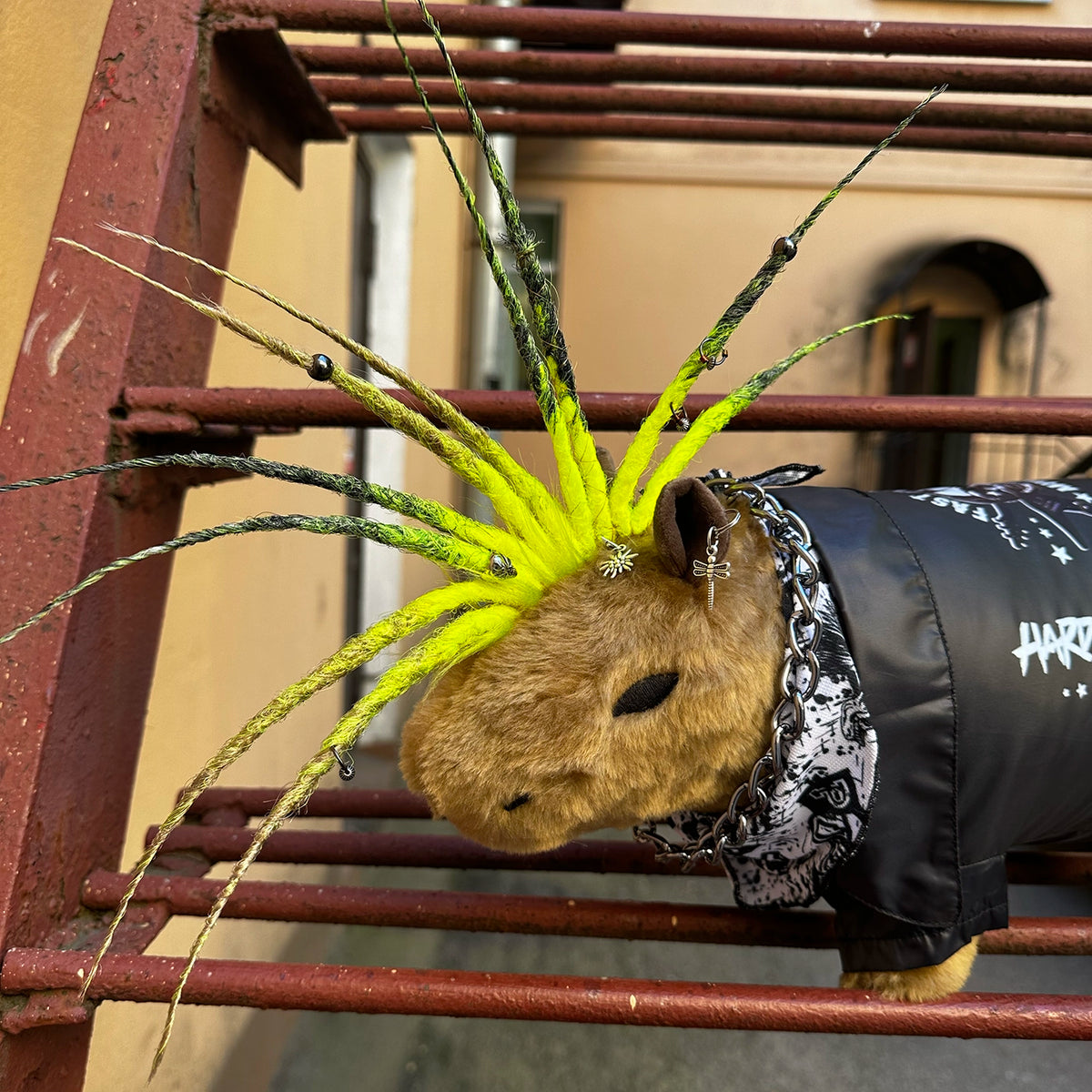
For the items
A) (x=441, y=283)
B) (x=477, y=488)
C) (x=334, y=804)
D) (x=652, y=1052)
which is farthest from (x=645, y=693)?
(x=441, y=283)

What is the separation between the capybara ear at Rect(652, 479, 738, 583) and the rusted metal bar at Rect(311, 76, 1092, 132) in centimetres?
89

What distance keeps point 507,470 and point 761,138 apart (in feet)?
3.95

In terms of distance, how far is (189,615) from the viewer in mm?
1616

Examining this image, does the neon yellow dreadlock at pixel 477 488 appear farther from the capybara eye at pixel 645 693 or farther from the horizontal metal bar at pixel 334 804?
the horizontal metal bar at pixel 334 804

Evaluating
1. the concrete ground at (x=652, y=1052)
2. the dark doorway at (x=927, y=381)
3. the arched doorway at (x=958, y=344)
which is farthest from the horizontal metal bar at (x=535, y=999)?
the arched doorway at (x=958, y=344)

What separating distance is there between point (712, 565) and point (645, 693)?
0.53ft

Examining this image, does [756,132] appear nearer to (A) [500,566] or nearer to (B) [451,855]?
(A) [500,566]

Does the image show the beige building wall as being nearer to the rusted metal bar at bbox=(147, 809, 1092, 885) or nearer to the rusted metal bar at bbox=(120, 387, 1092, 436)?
the rusted metal bar at bbox=(120, 387, 1092, 436)

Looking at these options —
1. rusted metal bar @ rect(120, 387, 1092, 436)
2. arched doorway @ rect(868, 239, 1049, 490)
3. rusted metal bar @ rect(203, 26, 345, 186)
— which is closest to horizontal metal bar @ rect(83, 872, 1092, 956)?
rusted metal bar @ rect(120, 387, 1092, 436)

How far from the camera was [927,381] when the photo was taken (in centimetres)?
525

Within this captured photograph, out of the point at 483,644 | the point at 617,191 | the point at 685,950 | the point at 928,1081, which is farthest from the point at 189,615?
the point at 617,191

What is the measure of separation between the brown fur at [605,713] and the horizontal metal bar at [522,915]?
5.1 inches

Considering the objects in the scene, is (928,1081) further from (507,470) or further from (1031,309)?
(1031,309)

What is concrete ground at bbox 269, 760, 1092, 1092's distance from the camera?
7.22 ft
